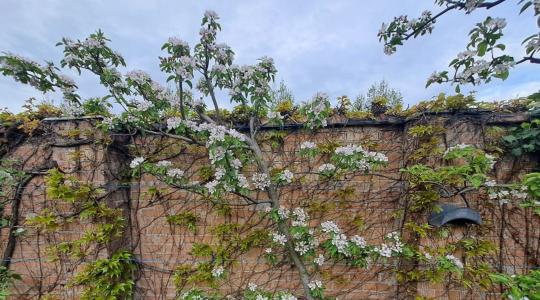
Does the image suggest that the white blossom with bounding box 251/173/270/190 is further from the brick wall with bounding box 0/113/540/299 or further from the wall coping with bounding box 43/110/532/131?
the wall coping with bounding box 43/110/532/131

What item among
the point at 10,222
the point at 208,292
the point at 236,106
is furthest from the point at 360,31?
the point at 10,222

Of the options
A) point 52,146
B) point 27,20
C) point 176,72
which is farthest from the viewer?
point 27,20

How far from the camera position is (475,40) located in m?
1.48

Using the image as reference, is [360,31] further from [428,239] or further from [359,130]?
[428,239]

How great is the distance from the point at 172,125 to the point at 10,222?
1850mm

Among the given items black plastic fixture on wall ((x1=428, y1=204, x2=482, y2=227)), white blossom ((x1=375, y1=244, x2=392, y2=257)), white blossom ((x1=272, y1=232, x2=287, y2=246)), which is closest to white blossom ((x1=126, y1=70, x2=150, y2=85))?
white blossom ((x1=272, y1=232, x2=287, y2=246))

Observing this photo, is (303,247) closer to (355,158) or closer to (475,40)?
(355,158)

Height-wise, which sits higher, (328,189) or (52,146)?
(52,146)

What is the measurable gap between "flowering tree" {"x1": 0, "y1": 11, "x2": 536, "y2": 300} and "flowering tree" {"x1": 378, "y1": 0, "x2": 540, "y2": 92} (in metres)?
0.50

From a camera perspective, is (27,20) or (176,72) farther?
(27,20)

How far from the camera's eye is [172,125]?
6.20ft

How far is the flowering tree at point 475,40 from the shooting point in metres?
1.40

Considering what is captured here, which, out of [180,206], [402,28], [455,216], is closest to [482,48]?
[402,28]

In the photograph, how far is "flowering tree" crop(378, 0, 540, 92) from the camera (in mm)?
1404
